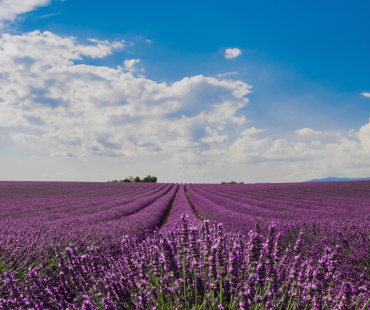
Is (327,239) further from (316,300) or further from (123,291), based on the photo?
(123,291)

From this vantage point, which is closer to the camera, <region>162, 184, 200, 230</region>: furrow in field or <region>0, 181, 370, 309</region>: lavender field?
Result: <region>0, 181, 370, 309</region>: lavender field

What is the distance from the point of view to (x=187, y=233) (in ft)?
5.98

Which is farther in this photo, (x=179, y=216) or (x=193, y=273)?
(x=179, y=216)

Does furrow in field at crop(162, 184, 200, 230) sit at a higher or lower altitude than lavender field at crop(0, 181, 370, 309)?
lower

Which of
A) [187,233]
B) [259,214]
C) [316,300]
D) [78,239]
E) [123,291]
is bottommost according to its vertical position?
[259,214]

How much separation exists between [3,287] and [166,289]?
1774 mm

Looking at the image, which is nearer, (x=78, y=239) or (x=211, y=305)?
(x=211, y=305)

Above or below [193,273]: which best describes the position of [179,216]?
below

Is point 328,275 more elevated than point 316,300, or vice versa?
point 328,275

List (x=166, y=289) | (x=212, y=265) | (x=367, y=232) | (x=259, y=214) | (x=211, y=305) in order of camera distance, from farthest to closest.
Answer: (x=259, y=214)
(x=367, y=232)
(x=166, y=289)
(x=211, y=305)
(x=212, y=265)

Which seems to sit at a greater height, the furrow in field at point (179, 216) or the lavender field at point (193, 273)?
the lavender field at point (193, 273)

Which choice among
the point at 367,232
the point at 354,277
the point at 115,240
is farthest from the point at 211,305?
the point at 367,232

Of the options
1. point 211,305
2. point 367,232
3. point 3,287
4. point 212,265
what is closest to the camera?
point 212,265

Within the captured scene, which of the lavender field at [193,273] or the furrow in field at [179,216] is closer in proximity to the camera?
the lavender field at [193,273]
